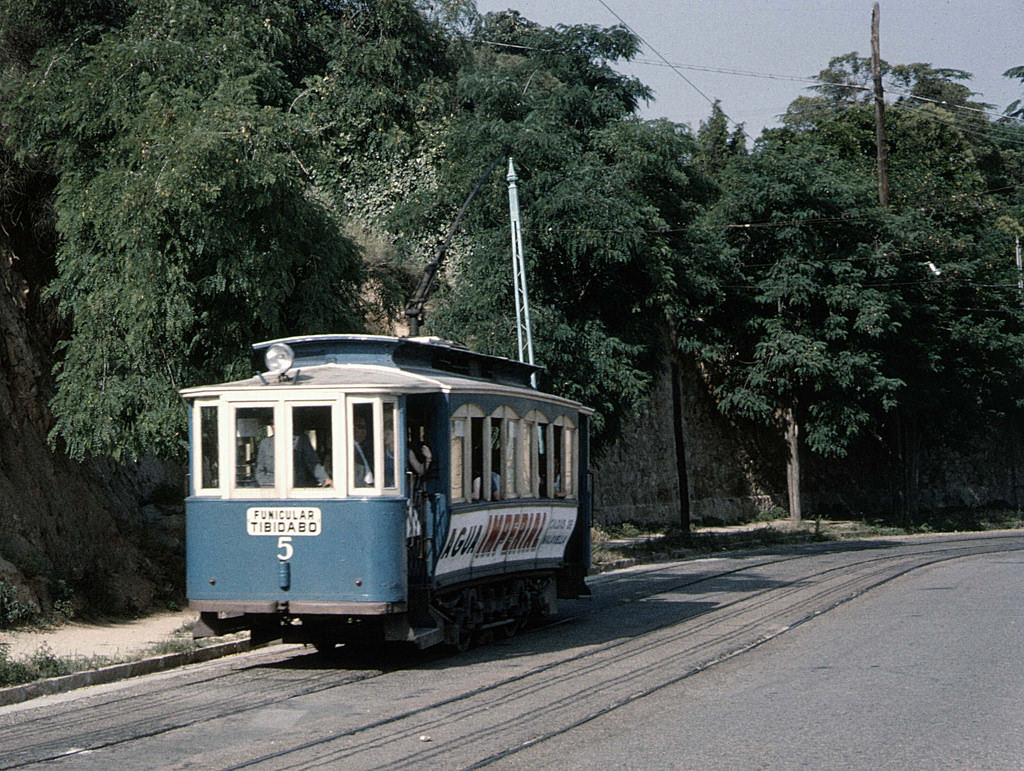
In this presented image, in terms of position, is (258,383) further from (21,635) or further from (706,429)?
(706,429)

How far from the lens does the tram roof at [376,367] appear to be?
40.5 feet

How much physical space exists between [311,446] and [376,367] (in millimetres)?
1247

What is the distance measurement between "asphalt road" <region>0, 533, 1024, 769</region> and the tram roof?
2.77m

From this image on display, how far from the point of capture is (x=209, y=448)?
1248 cm

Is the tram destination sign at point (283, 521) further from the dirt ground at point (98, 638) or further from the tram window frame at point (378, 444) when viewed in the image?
the dirt ground at point (98, 638)

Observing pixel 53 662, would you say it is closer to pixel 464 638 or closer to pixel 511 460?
pixel 464 638

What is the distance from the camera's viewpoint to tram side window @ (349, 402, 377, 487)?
11.9 metres

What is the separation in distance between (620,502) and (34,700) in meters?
28.4

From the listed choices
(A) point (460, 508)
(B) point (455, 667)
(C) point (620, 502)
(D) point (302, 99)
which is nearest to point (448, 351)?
(A) point (460, 508)

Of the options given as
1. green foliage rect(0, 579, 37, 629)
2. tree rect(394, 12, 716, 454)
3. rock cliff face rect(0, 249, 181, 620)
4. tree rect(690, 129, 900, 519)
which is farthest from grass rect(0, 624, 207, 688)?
tree rect(690, 129, 900, 519)

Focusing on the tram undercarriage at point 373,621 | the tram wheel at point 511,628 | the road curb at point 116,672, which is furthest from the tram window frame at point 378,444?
the tram wheel at point 511,628

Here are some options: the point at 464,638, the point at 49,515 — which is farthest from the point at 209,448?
the point at 49,515

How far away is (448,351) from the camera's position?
46.3 ft

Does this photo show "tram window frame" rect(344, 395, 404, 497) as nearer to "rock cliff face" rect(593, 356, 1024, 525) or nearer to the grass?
the grass
